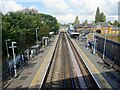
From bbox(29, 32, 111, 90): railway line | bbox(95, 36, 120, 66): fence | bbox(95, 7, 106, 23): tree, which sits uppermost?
bbox(95, 7, 106, 23): tree

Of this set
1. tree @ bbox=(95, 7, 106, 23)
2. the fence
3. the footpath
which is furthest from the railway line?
tree @ bbox=(95, 7, 106, 23)

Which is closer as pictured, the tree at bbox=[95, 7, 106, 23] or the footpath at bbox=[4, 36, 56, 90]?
the footpath at bbox=[4, 36, 56, 90]

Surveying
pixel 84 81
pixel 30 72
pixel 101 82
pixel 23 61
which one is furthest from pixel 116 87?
pixel 23 61

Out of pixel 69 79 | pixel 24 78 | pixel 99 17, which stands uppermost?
pixel 99 17

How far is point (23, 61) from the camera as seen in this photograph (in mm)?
30812

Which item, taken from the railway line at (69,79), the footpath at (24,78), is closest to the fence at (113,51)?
the railway line at (69,79)

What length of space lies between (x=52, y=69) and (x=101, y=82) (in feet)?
29.4

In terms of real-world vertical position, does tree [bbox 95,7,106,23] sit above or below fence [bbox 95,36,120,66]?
above

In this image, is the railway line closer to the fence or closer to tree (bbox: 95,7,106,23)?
the fence

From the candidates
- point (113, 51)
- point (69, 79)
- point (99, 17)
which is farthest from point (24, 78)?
point (99, 17)

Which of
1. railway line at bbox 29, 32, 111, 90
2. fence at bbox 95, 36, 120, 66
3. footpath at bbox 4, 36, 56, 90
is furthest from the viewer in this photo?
fence at bbox 95, 36, 120, 66

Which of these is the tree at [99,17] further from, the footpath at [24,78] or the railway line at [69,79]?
the footpath at [24,78]

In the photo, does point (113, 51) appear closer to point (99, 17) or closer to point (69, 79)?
point (69, 79)

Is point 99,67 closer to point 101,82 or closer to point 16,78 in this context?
point 101,82
